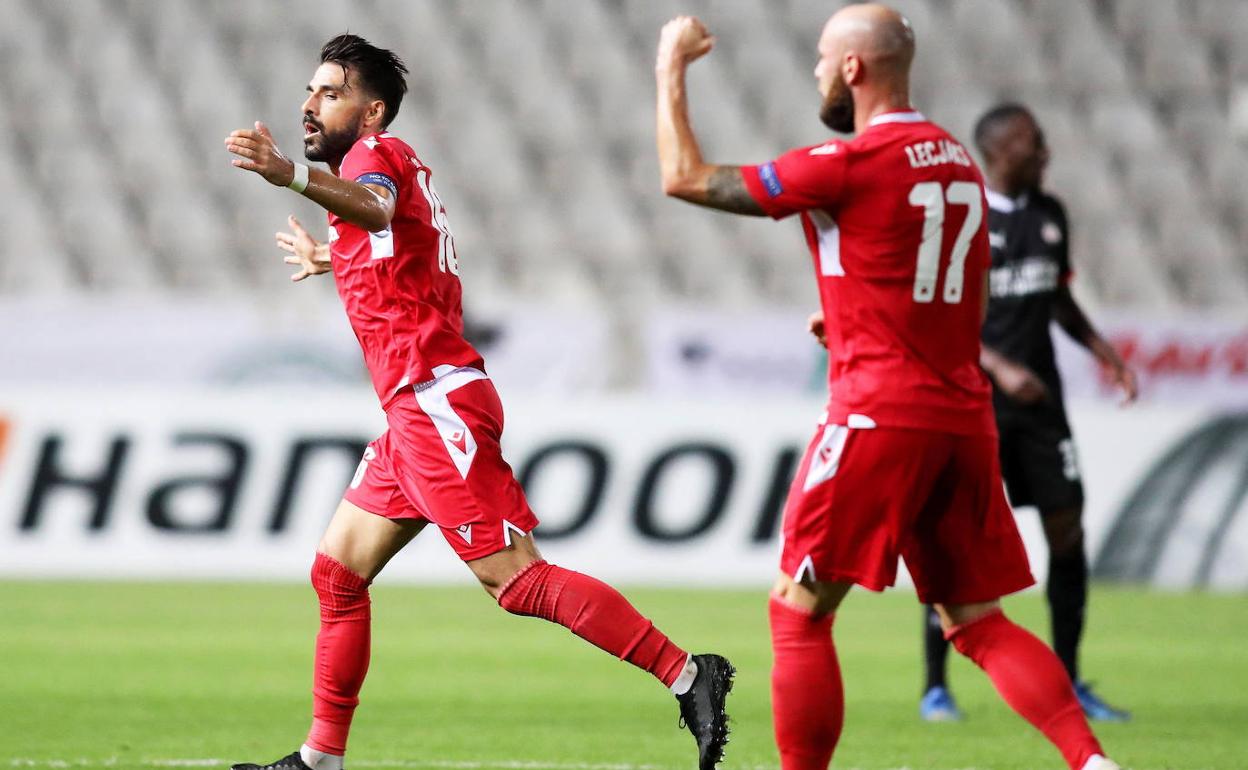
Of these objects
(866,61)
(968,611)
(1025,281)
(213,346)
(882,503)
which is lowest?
(213,346)

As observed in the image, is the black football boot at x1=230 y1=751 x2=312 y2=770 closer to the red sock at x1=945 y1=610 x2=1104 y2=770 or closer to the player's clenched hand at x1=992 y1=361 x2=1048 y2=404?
the red sock at x1=945 y1=610 x2=1104 y2=770

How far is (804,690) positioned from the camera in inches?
164

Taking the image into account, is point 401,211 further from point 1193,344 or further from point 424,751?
point 1193,344

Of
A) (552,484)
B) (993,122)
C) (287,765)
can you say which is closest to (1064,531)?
(993,122)

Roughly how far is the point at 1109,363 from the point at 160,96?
1210 cm

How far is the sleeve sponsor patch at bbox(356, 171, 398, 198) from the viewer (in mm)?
4629

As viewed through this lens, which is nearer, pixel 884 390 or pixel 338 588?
pixel 884 390

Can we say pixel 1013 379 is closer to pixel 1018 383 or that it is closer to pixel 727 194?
→ pixel 1018 383

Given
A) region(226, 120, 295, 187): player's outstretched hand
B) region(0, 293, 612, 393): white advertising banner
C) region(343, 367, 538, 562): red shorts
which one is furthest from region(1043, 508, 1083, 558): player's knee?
region(0, 293, 612, 393): white advertising banner

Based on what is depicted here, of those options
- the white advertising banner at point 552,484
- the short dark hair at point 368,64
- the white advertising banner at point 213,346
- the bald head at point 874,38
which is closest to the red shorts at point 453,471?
the short dark hair at point 368,64

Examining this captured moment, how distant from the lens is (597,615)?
477cm

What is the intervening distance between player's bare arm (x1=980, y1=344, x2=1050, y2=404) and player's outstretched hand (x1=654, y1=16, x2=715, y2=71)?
8.89ft

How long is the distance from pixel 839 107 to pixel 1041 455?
285cm

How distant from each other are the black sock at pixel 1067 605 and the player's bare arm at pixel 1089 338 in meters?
0.75
